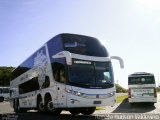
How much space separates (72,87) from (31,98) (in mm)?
6631

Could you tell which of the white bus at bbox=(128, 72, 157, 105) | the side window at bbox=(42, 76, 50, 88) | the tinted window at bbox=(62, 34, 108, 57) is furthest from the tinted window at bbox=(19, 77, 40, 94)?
the white bus at bbox=(128, 72, 157, 105)

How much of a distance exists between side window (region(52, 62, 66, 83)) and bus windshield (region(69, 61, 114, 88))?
1.35 ft

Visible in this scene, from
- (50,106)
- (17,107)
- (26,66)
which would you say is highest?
Answer: (26,66)

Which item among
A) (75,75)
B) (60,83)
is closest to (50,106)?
(60,83)

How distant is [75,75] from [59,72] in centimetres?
97

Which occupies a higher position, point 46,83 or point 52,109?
point 46,83

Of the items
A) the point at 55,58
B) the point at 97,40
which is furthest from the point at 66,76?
the point at 97,40

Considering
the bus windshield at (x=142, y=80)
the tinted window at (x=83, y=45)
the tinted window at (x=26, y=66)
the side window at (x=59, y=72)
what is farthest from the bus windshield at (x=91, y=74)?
the bus windshield at (x=142, y=80)

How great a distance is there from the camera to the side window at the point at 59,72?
1569cm

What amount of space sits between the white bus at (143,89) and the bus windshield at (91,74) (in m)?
9.77

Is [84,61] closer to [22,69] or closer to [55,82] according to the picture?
[55,82]

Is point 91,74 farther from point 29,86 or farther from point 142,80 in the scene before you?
point 142,80

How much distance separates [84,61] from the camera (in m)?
16.0

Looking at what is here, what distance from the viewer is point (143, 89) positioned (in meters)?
25.7
